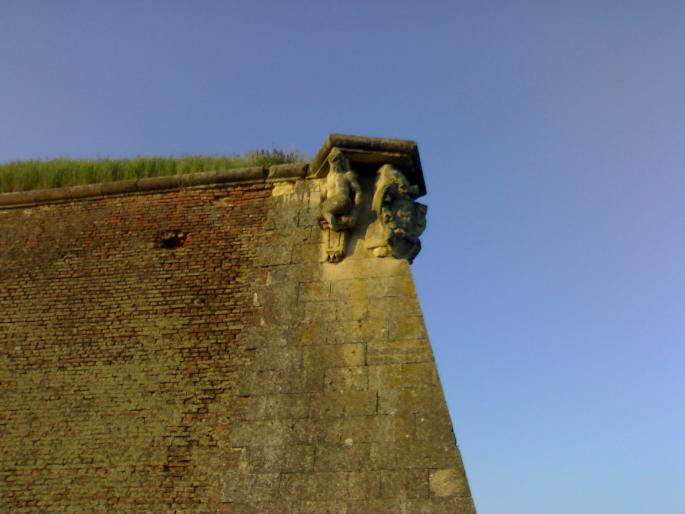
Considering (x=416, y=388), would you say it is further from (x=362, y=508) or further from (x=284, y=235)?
(x=284, y=235)

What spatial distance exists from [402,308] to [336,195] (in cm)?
154

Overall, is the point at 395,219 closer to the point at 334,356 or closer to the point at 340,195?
the point at 340,195

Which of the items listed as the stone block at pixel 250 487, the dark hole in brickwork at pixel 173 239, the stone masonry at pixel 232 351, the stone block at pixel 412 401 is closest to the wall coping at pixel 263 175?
the stone masonry at pixel 232 351

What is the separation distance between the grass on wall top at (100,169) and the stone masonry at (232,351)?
3.86ft

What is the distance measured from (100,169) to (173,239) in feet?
9.36

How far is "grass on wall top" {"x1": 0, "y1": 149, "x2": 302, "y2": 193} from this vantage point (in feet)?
34.5

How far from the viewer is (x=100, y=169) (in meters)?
11.1

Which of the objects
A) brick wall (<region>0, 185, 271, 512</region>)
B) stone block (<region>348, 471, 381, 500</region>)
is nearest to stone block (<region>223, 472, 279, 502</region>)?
brick wall (<region>0, 185, 271, 512</region>)

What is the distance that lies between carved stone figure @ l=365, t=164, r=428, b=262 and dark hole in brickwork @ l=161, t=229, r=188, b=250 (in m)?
2.39

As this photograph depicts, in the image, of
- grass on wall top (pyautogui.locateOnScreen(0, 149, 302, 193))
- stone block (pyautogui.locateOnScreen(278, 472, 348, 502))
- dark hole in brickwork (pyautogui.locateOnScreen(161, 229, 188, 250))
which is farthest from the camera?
grass on wall top (pyautogui.locateOnScreen(0, 149, 302, 193))

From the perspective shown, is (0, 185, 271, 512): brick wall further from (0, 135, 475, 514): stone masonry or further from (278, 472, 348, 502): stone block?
(278, 472, 348, 502): stone block

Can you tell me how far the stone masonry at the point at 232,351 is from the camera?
7.03m

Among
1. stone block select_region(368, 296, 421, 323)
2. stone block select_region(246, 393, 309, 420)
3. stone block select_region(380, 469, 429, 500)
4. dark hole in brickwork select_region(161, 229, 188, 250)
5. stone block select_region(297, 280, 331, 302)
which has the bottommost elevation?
stone block select_region(380, 469, 429, 500)

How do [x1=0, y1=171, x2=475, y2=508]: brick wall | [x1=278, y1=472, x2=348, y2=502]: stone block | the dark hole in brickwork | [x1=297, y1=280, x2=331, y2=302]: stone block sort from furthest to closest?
1. the dark hole in brickwork
2. [x1=297, y1=280, x2=331, y2=302]: stone block
3. [x1=0, y1=171, x2=475, y2=508]: brick wall
4. [x1=278, y1=472, x2=348, y2=502]: stone block
